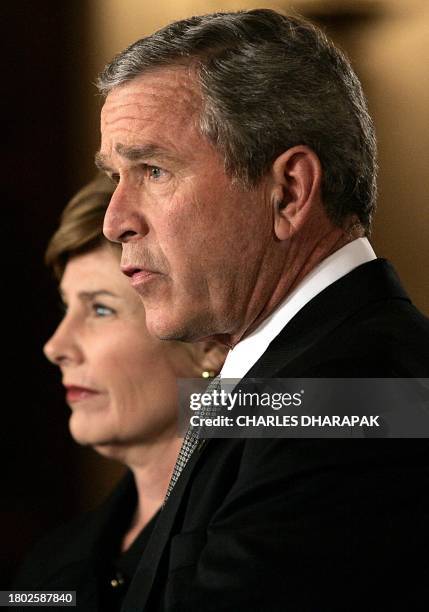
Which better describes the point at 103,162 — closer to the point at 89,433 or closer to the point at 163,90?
the point at 163,90

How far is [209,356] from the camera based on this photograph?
224cm

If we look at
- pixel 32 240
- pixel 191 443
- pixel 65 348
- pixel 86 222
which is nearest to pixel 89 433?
pixel 65 348

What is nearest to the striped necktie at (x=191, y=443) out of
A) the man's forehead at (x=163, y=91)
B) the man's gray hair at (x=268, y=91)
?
the man's gray hair at (x=268, y=91)

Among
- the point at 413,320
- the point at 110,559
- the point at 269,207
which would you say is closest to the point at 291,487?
the point at 413,320

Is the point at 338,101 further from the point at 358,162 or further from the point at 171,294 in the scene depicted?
the point at 171,294

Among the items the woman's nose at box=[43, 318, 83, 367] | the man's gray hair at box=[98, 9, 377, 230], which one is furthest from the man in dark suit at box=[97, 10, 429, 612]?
the woman's nose at box=[43, 318, 83, 367]

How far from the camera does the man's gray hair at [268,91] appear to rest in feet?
4.63

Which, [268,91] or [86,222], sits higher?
[86,222]

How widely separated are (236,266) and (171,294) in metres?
0.10

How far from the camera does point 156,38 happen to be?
1.46 meters

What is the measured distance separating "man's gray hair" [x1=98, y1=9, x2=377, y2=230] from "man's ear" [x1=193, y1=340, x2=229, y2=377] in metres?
0.80

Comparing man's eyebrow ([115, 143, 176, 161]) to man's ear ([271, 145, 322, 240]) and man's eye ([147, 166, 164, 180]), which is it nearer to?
man's eye ([147, 166, 164, 180])

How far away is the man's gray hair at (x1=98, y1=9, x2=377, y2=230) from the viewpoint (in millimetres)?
1411

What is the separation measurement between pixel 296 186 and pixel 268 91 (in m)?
0.14
